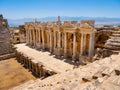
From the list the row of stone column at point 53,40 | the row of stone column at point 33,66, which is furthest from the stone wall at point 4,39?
the row of stone column at point 33,66

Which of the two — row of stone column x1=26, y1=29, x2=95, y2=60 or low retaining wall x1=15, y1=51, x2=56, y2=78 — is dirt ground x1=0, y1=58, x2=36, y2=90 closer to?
low retaining wall x1=15, y1=51, x2=56, y2=78

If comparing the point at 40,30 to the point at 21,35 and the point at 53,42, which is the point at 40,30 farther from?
the point at 21,35

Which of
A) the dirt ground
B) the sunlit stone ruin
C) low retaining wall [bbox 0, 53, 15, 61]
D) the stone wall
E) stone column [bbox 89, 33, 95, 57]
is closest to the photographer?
the sunlit stone ruin

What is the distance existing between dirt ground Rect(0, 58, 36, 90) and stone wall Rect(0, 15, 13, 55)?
7.19 meters

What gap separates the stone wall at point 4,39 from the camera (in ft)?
91.3

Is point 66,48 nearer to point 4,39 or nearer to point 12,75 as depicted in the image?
point 12,75

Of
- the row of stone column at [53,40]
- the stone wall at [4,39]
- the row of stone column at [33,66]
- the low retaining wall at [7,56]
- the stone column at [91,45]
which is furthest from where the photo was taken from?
the stone wall at [4,39]

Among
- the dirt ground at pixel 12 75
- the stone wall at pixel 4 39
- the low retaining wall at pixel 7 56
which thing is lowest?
the dirt ground at pixel 12 75

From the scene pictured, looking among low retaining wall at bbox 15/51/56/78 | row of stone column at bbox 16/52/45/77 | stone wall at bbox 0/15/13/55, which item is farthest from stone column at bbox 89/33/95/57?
stone wall at bbox 0/15/13/55

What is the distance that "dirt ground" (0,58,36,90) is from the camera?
599 inches

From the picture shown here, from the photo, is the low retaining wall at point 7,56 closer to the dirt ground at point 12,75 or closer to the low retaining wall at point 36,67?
the dirt ground at point 12,75

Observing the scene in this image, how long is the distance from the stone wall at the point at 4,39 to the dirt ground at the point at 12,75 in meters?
7.19

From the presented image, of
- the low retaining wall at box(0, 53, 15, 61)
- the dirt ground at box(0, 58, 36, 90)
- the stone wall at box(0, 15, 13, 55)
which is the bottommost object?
the dirt ground at box(0, 58, 36, 90)

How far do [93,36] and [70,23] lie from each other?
4191mm
